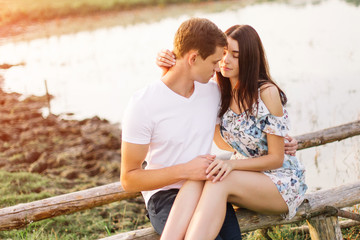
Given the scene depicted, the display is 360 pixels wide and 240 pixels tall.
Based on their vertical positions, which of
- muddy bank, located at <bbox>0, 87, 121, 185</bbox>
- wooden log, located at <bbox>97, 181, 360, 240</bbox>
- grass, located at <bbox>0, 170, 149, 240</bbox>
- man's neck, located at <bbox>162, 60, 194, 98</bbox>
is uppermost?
man's neck, located at <bbox>162, 60, 194, 98</bbox>

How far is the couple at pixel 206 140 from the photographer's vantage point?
271cm

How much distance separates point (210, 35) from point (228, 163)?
0.77m

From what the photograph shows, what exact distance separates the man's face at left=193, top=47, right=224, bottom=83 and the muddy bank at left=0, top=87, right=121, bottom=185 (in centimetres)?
388

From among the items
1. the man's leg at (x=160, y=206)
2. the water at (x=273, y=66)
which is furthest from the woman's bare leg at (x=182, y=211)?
the water at (x=273, y=66)

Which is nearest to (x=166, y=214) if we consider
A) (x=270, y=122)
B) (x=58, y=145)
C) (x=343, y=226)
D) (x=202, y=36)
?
(x=270, y=122)

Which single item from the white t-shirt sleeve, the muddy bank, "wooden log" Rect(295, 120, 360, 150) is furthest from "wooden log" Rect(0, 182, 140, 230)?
the muddy bank

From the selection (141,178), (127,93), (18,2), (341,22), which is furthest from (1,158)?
(18,2)

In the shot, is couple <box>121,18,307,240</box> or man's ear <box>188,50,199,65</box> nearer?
couple <box>121,18,307,240</box>

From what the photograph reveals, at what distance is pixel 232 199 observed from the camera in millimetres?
2867

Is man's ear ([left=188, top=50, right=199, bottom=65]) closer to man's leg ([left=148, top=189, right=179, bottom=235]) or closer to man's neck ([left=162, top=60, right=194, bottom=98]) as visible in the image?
man's neck ([left=162, top=60, right=194, bottom=98])

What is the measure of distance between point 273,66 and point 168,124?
796 centimetres

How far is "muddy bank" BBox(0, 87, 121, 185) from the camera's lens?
22.4ft

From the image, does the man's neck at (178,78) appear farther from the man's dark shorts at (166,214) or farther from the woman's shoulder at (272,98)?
the man's dark shorts at (166,214)

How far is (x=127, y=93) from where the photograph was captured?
416 inches
